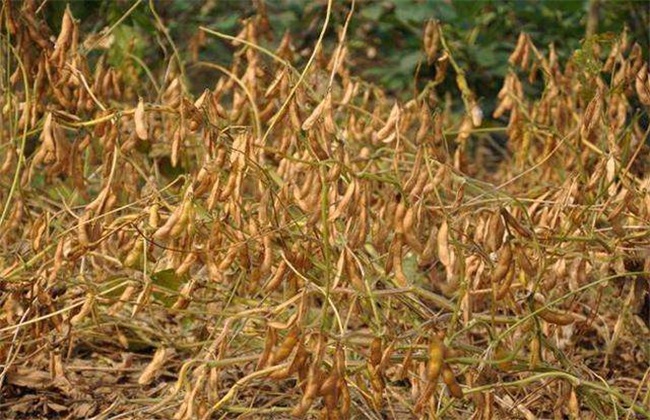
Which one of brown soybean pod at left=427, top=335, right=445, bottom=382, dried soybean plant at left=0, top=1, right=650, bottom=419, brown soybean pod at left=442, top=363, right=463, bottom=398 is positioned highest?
brown soybean pod at left=427, top=335, right=445, bottom=382

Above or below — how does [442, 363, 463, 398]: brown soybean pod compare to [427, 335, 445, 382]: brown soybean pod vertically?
below

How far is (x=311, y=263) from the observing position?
8.40 ft

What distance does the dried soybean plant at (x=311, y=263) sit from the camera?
233cm

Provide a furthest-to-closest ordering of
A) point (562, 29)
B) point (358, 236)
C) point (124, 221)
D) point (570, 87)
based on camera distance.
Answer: point (562, 29)
point (570, 87)
point (124, 221)
point (358, 236)

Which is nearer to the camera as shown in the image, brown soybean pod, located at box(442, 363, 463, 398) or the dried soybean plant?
brown soybean pod, located at box(442, 363, 463, 398)

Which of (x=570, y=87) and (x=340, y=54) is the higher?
(x=340, y=54)

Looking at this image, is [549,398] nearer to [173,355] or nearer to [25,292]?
[173,355]

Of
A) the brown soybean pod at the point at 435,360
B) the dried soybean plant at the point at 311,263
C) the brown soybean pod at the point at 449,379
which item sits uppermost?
the brown soybean pod at the point at 435,360

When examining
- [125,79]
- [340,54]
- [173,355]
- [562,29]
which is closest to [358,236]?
[340,54]

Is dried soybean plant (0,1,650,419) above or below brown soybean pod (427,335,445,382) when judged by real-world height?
below

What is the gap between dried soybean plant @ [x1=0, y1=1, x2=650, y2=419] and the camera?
2332mm

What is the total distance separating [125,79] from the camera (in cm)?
416

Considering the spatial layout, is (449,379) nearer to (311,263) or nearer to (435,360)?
(435,360)

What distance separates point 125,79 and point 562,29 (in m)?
1.84
